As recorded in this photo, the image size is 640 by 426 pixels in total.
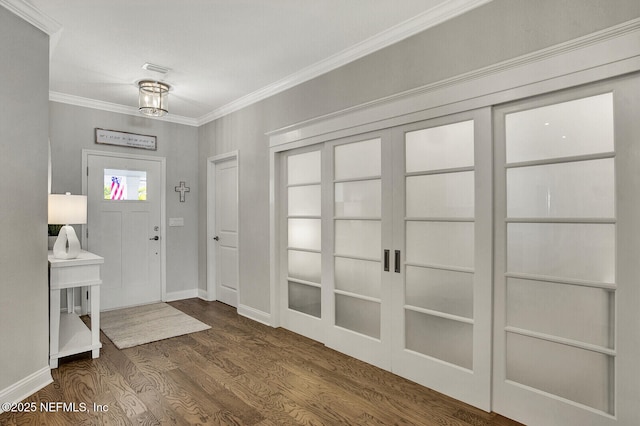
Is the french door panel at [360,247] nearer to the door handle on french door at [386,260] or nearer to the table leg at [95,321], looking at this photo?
the door handle on french door at [386,260]

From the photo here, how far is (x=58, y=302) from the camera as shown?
3.00 metres

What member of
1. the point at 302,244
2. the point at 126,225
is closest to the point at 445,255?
the point at 302,244

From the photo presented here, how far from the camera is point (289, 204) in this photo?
3.94 metres

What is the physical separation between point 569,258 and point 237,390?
2.32 meters

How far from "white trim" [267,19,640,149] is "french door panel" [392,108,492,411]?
0.11 m

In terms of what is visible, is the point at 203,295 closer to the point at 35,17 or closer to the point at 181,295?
the point at 181,295

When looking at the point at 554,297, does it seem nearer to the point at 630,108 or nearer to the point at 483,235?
the point at 483,235

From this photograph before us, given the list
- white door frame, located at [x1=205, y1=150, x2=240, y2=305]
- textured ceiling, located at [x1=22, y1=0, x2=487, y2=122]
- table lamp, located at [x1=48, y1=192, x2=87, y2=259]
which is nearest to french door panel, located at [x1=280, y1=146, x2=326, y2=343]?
textured ceiling, located at [x1=22, y1=0, x2=487, y2=122]

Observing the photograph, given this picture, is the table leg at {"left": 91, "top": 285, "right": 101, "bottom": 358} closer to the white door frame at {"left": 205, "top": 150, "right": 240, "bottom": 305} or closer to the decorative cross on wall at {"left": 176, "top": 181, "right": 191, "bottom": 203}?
the white door frame at {"left": 205, "top": 150, "right": 240, "bottom": 305}

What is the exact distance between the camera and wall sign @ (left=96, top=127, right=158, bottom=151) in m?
4.70

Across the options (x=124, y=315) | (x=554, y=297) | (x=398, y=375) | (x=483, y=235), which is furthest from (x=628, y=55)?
(x=124, y=315)

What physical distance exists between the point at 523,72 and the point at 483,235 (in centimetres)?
100

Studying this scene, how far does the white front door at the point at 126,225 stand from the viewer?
184 inches

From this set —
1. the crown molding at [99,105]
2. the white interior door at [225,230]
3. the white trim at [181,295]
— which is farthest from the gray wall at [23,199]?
the white trim at [181,295]
